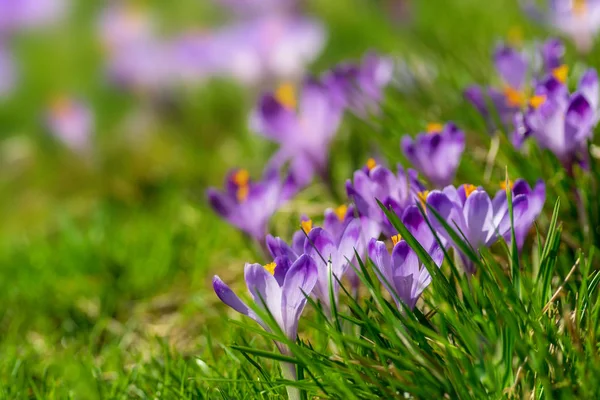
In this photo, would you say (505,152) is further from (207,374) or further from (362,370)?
(207,374)

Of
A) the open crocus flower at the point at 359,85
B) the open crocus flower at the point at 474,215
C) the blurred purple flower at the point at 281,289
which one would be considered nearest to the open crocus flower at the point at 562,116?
the open crocus flower at the point at 474,215

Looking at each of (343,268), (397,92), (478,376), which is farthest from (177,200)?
(478,376)

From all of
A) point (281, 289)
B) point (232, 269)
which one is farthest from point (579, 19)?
point (281, 289)

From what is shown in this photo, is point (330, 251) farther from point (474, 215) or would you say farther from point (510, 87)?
point (510, 87)

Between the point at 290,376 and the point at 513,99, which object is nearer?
the point at 290,376

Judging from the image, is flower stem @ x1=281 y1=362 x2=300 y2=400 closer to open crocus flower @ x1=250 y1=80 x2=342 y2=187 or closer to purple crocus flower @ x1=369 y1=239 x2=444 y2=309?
purple crocus flower @ x1=369 y1=239 x2=444 y2=309

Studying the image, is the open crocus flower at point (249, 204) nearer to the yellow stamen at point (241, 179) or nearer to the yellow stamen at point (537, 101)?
the yellow stamen at point (241, 179)
